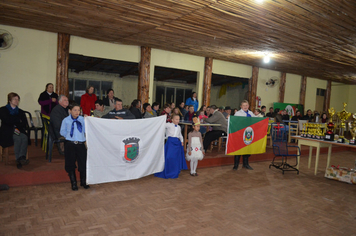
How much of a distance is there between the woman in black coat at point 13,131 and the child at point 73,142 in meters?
1.09

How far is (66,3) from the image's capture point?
16.0ft

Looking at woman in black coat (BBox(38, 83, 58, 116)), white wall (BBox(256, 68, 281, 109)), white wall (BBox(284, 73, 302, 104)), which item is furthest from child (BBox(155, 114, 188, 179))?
white wall (BBox(284, 73, 302, 104))

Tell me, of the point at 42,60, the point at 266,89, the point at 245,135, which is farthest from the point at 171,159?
the point at 266,89

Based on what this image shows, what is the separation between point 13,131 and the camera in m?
4.62

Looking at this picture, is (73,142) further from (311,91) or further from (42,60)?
(311,91)

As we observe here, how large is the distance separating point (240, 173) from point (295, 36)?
3.74m

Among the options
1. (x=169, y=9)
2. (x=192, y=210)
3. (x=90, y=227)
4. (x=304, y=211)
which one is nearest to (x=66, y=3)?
(x=169, y=9)

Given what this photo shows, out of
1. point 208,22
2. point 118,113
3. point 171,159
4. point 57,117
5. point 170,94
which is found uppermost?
point 208,22

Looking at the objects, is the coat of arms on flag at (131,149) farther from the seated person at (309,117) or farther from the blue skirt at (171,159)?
the seated person at (309,117)

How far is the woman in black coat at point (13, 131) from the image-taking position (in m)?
4.54

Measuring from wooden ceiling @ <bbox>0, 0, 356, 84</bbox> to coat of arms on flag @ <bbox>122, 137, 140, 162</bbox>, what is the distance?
2.56m

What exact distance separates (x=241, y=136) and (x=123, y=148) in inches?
117

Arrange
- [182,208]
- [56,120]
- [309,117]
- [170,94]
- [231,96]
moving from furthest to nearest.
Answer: [231,96] → [170,94] → [309,117] → [56,120] → [182,208]

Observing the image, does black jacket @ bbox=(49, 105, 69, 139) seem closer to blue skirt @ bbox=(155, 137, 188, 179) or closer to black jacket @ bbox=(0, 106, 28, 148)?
black jacket @ bbox=(0, 106, 28, 148)
